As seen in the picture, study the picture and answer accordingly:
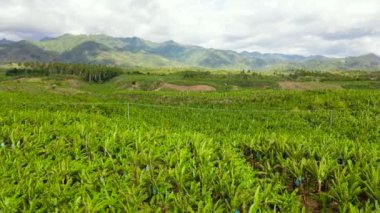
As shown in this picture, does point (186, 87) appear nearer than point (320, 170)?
No

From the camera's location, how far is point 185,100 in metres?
54.3

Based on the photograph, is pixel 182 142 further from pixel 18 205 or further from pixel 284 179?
pixel 18 205

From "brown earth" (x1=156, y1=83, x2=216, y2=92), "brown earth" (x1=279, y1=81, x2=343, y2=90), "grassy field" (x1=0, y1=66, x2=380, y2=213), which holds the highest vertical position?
"grassy field" (x1=0, y1=66, x2=380, y2=213)

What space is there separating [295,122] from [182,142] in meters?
20.6

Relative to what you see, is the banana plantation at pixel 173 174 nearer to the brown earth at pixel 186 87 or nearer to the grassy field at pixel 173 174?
the grassy field at pixel 173 174

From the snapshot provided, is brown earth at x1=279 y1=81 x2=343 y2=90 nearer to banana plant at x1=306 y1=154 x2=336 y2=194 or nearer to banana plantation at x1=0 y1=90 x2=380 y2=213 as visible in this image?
banana plantation at x1=0 y1=90 x2=380 y2=213

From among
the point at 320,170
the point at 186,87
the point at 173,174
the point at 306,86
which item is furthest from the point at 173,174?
the point at 306,86

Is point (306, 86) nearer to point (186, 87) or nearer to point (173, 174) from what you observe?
point (186, 87)

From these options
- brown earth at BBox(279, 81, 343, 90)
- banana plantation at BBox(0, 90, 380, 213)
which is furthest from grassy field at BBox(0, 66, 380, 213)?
brown earth at BBox(279, 81, 343, 90)

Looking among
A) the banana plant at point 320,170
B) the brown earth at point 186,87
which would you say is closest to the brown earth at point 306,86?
the brown earth at point 186,87

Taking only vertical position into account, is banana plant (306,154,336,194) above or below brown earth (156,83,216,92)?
above

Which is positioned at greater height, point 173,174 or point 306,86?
point 173,174

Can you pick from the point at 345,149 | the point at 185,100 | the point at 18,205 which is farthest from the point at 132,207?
the point at 185,100

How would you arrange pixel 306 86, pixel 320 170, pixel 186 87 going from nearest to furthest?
1. pixel 320 170
2. pixel 306 86
3. pixel 186 87
